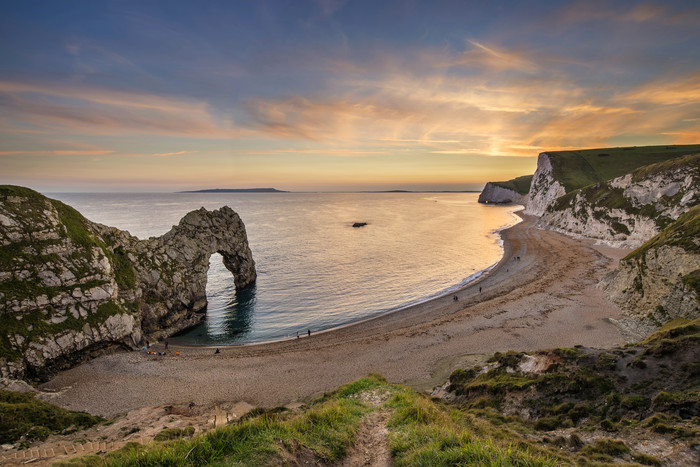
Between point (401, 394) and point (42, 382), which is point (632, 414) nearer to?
point (401, 394)

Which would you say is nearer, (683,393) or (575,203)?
(683,393)

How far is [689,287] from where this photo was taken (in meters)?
26.8

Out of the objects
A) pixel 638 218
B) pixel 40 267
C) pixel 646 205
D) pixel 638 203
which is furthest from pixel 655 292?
pixel 40 267

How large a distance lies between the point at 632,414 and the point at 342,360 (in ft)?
70.7

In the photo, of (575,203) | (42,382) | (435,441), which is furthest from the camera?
(575,203)

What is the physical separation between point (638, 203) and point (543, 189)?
73309 mm

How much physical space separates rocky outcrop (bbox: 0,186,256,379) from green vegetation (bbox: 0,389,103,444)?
8.56 meters

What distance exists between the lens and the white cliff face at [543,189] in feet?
408

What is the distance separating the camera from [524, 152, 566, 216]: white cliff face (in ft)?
408

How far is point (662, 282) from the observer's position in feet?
101

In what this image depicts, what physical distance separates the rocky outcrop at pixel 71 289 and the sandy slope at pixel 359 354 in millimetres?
2770

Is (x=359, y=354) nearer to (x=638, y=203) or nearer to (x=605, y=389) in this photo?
(x=605, y=389)

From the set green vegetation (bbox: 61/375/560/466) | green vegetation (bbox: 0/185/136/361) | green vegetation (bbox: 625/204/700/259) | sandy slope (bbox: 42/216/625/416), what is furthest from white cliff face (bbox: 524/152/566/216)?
green vegetation (bbox: 0/185/136/361)

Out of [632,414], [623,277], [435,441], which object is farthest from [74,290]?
[623,277]
